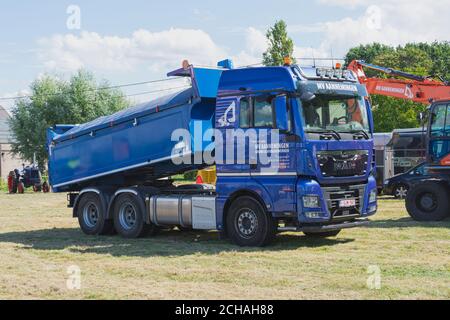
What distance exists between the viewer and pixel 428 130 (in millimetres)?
16734

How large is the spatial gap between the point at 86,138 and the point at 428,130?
829cm

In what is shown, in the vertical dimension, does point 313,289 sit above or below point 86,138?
below

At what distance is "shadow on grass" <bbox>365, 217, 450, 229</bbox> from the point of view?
1554 cm

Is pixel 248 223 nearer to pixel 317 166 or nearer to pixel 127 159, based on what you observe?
pixel 317 166

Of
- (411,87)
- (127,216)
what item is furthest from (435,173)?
(127,216)

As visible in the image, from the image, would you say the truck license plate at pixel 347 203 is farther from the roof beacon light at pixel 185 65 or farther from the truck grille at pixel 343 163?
the roof beacon light at pixel 185 65

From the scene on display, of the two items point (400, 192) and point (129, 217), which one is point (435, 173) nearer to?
point (129, 217)

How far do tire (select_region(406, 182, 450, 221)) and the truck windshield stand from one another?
16.4ft

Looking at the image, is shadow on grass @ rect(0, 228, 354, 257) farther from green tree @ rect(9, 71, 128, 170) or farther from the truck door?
green tree @ rect(9, 71, 128, 170)

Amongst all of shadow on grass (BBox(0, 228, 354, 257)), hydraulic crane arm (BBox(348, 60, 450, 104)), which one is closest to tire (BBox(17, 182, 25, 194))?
hydraulic crane arm (BBox(348, 60, 450, 104))

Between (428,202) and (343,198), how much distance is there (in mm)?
5668

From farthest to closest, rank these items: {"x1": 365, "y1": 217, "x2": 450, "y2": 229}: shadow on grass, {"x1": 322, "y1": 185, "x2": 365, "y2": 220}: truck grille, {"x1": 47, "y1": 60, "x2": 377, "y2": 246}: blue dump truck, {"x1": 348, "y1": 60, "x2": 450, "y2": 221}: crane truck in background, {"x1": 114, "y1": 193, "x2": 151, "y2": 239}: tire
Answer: {"x1": 348, "y1": 60, "x2": 450, "y2": 221}: crane truck in background → {"x1": 365, "y1": 217, "x2": 450, "y2": 229}: shadow on grass → {"x1": 114, "y1": 193, "x2": 151, "y2": 239}: tire → {"x1": 322, "y1": 185, "x2": 365, "y2": 220}: truck grille → {"x1": 47, "y1": 60, "x2": 377, "y2": 246}: blue dump truck
